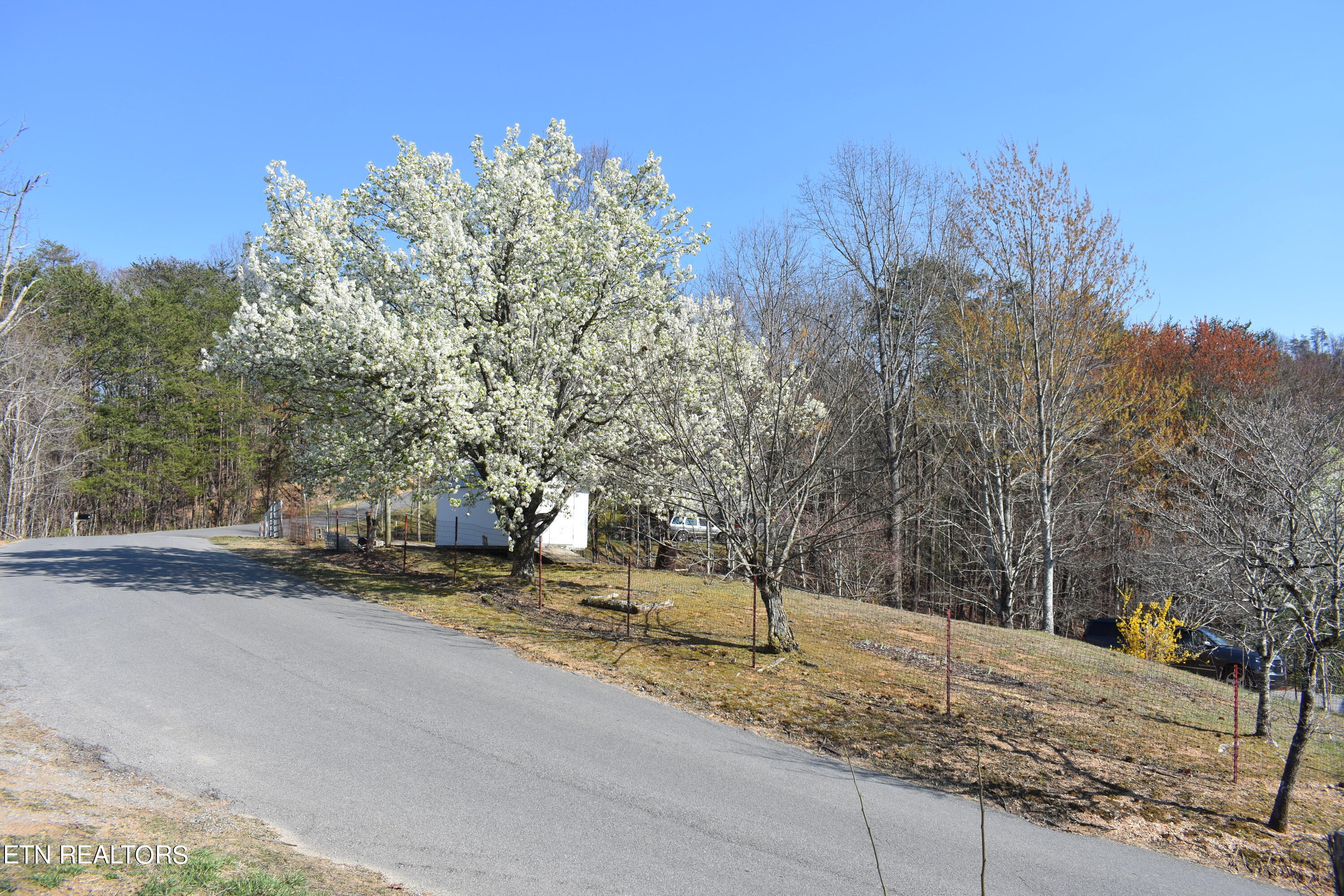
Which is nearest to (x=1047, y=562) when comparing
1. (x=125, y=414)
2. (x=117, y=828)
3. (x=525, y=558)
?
(x=525, y=558)

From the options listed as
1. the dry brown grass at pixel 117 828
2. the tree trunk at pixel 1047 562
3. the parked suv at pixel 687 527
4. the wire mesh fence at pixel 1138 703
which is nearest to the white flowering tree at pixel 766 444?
the wire mesh fence at pixel 1138 703

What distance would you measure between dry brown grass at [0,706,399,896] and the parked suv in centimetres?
1152

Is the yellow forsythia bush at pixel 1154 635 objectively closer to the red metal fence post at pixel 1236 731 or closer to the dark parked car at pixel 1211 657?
the dark parked car at pixel 1211 657

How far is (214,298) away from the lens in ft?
127

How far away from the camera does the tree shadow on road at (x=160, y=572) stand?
1392cm

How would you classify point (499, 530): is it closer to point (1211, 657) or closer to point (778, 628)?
point (778, 628)

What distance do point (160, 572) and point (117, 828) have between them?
1426cm

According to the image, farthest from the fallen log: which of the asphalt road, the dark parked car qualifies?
the dark parked car

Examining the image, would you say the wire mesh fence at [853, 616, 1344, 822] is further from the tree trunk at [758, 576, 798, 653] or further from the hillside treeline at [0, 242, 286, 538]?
the hillside treeline at [0, 242, 286, 538]

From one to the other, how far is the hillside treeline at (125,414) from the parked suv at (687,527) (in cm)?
1942

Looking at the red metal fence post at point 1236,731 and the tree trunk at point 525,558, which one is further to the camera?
the tree trunk at point 525,558

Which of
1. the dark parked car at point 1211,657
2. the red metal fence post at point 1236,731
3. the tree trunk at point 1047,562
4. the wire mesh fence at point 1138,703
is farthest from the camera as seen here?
the tree trunk at point 1047,562

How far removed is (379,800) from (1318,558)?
31.4 feet

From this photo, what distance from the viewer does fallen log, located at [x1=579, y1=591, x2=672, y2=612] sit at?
13703 mm
